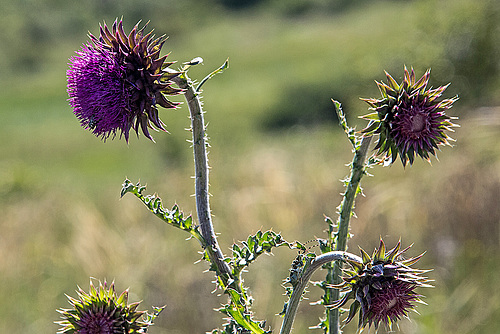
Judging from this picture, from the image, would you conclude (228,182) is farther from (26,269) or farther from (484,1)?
(484,1)

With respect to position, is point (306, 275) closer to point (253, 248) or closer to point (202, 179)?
point (253, 248)

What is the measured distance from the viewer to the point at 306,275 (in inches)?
71.9

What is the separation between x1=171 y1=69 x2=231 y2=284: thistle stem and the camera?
1.89 metres

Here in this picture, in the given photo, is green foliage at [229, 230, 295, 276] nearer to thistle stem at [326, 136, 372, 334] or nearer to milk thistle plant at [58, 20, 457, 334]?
milk thistle plant at [58, 20, 457, 334]

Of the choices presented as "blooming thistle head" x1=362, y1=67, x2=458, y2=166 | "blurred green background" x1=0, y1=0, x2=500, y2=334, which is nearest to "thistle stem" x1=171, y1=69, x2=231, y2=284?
"blooming thistle head" x1=362, y1=67, x2=458, y2=166

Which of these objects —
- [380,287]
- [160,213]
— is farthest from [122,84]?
[380,287]

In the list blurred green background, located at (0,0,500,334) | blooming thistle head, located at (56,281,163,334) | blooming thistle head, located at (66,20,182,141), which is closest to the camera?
blooming thistle head, located at (66,20,182,141)

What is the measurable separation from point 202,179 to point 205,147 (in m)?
0.11

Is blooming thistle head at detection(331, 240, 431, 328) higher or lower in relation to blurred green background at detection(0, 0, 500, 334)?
lower

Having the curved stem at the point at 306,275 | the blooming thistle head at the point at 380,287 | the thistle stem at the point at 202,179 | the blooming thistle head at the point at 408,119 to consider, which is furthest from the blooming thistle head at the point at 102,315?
the blooming thistle head at the point at 408,119

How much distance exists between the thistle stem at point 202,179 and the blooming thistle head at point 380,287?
400mm

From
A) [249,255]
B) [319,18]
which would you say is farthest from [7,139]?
[249,255]

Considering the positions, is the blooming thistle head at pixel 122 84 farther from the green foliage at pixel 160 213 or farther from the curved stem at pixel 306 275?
the curved stem at pixel 306 275

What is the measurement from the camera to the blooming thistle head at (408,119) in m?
1.94
